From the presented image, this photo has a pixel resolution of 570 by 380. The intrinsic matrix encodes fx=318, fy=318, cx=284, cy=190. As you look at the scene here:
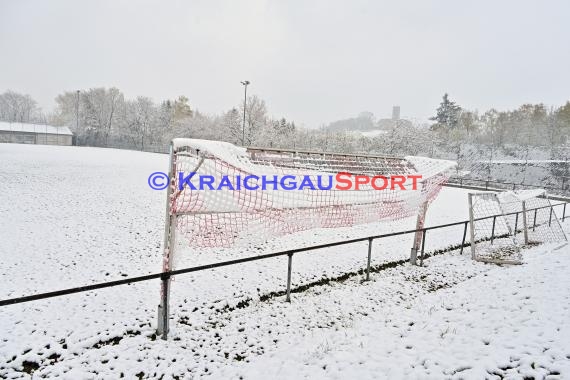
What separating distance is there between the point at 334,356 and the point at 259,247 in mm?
5142

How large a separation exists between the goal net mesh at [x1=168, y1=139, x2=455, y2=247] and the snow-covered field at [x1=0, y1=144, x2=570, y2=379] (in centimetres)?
132

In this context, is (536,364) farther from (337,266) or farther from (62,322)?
(62,322)

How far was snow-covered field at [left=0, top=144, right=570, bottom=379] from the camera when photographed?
3742mm

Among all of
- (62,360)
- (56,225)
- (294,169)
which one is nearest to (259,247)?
(294,169)

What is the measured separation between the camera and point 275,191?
189 inches

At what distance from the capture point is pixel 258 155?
489 centimetres

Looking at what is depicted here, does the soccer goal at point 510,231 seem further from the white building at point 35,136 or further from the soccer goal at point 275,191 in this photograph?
the white building at point 35,136

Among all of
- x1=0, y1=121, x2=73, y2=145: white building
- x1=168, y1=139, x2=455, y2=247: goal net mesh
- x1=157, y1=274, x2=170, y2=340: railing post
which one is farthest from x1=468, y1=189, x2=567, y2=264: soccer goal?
x1=0, y1=121, x2=73, y2=145: white building

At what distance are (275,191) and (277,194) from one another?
8cm

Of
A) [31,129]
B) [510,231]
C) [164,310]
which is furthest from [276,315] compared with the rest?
[31,129]

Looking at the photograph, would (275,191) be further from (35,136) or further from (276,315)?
(35,136)

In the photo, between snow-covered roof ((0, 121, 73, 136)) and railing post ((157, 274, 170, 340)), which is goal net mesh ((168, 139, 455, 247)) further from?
snow-covered roof ((0, 121, 73, 136))

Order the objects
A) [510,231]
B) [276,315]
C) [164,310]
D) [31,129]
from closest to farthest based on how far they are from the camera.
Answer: [164,310] → [276,315] → [510,231] → [31,129]

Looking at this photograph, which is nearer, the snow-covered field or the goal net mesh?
the snow-covered field
